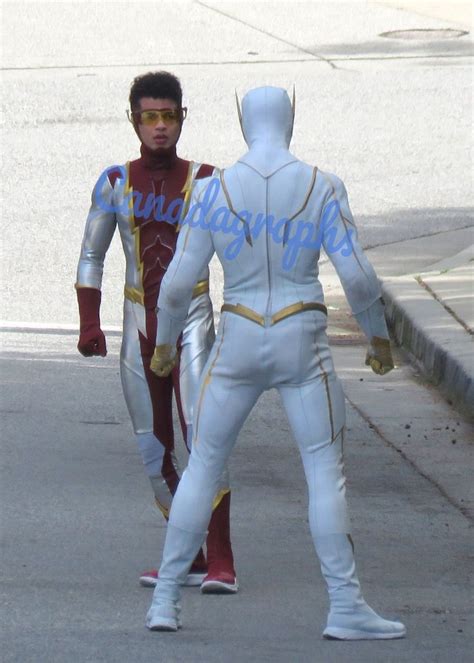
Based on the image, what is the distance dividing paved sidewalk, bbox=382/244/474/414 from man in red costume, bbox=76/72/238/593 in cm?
320

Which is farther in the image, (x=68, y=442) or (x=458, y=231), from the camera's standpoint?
(x=458, y=231)

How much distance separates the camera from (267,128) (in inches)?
235

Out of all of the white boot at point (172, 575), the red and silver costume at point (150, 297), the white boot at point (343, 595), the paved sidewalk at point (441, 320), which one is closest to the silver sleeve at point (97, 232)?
the red and silver costume at point (150, 297)

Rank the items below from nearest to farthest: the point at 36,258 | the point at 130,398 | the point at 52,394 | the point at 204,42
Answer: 1. the point at 130,398
2. the point at 52,394
3. the point at 36,258
4. the point at 204,42

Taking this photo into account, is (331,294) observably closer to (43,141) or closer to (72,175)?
(72,175)

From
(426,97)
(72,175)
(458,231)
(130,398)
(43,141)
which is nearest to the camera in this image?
(130,398)

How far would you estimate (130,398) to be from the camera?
268 inches

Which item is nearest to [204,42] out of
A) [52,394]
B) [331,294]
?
[331,294]

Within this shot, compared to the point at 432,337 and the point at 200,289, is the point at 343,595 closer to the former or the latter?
the point at 200,289

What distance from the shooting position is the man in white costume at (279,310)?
5887 millimetres

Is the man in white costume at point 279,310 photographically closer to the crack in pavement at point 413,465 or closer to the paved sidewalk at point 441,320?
the crack in pavement at point 413,465

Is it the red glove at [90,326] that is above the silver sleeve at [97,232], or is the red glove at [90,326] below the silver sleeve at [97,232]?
below

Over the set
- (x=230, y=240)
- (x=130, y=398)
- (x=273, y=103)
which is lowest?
(x=130, y=398)

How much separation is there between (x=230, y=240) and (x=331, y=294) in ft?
22.4
